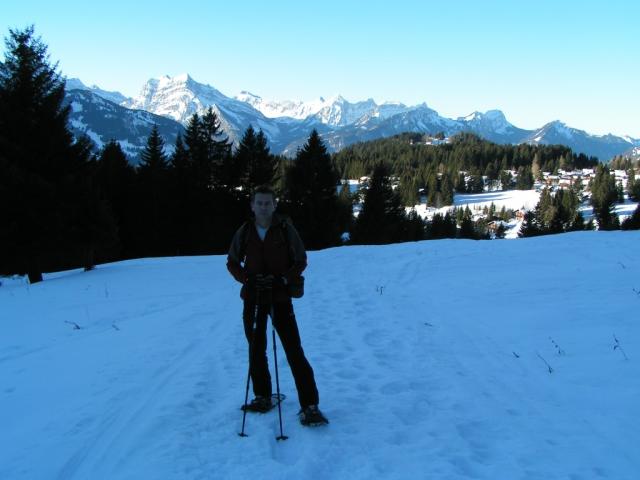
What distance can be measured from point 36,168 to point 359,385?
18853 millimetres

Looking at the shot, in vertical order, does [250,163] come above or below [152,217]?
above

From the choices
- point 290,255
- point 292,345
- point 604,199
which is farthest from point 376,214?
point 604,199

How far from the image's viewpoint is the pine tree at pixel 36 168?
18.0 m

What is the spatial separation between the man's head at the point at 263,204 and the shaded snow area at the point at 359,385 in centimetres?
226

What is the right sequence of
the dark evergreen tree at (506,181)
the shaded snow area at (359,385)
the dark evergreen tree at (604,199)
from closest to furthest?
the shaded snow area at (359,385)
the dark evergreen tree at (604,199)
the dark evergreen tree at (506,181)

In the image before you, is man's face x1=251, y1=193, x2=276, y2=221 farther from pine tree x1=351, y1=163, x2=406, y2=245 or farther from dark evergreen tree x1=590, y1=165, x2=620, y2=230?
dark evergreen tree x1=590, y1=165, x2=620, y2=230

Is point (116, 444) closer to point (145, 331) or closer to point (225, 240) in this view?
point (145, 331)

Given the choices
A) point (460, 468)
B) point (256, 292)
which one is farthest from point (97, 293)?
point (460, 468)

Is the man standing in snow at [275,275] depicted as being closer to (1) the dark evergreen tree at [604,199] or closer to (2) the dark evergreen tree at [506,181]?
(1) the dark evergreen tree at [604,199]

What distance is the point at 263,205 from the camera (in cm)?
479

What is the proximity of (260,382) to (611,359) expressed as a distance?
16.2 feet

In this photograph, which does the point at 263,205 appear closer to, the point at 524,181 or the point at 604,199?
the point at 604,199

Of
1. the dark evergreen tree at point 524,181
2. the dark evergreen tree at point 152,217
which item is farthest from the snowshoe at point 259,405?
the dark evergreen tree at point 524,181

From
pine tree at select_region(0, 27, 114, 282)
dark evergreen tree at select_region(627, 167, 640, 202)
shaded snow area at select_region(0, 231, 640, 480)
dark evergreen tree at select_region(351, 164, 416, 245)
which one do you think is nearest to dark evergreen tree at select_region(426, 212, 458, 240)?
dark evergreen tree at select_region(351, 164, 416, 245)
